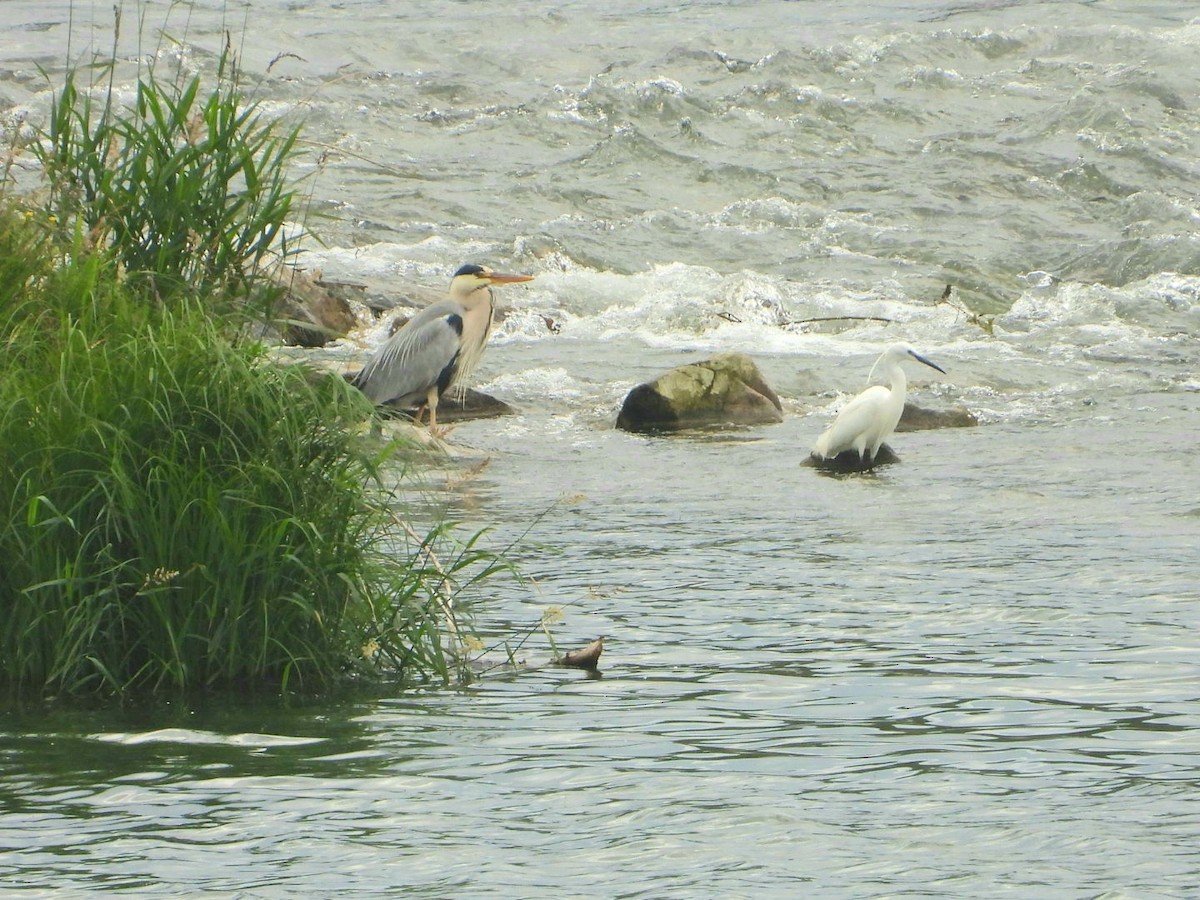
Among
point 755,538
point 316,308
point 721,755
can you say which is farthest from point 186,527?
point 316,308

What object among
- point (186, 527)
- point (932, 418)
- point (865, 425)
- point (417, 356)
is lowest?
point (932, 418)

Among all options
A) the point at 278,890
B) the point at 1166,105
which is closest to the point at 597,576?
the point at 278,890

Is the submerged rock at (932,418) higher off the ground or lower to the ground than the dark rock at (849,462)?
higher

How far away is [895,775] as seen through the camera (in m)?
4.29

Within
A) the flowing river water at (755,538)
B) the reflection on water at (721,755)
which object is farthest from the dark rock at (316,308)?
the reflection on water at (721,755)

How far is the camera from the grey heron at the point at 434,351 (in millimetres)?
11141

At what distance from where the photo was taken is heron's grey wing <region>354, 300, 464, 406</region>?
1112 cm

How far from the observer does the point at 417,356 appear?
11.2 m

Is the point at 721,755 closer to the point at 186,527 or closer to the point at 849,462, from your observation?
the point at 186,527

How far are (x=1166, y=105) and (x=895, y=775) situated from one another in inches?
862

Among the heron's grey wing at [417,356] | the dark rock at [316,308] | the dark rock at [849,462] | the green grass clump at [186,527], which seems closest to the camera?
the green grass clump at [186,527]

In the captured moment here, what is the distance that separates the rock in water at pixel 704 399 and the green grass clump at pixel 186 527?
6.13 metres

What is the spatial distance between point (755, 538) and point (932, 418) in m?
4.05

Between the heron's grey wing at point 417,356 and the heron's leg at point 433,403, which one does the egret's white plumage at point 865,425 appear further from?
the heron's grey wing at point 417,356
